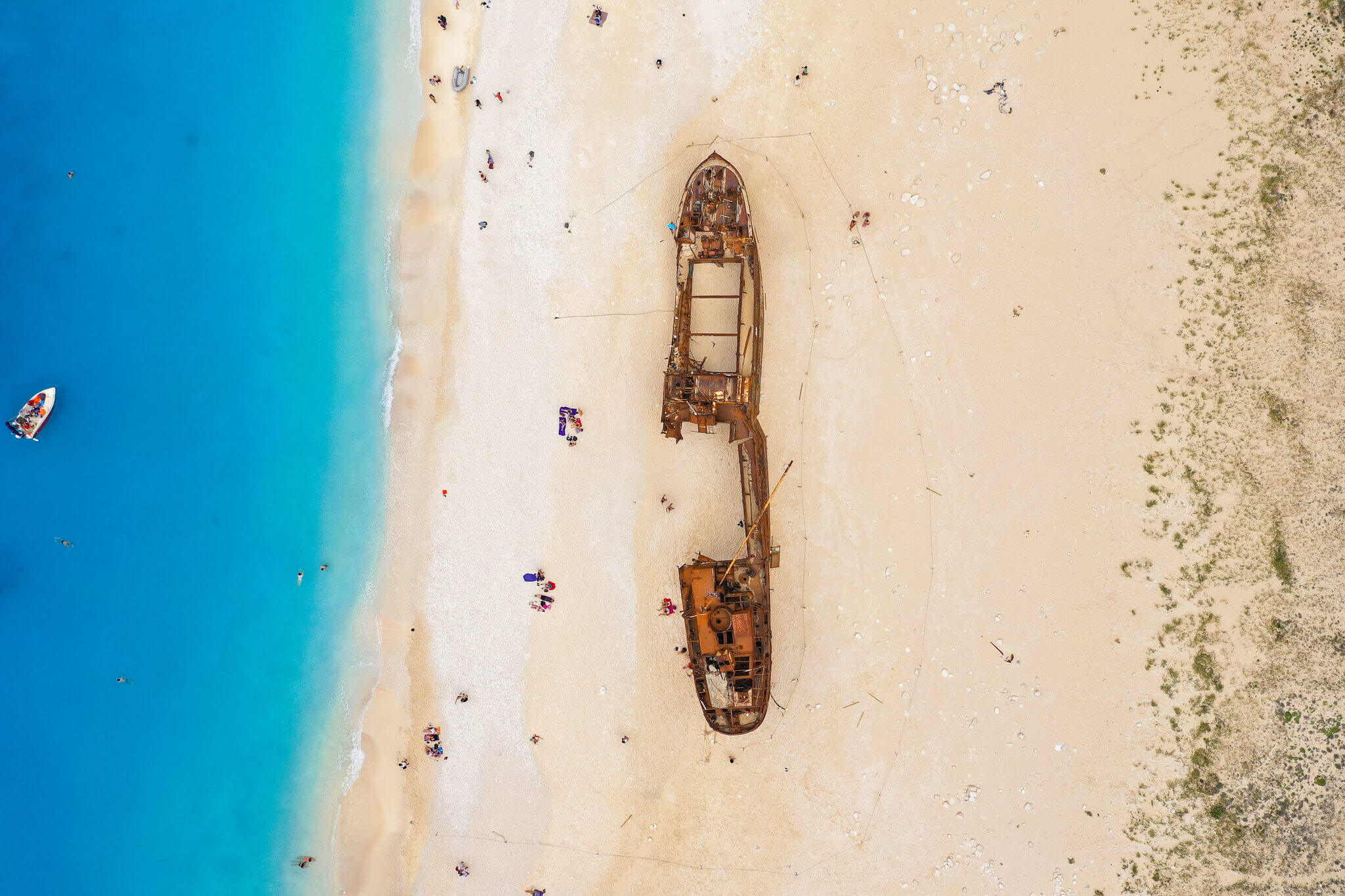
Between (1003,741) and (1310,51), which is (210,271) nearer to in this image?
(1003,741)

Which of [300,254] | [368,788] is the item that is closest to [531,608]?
[368,788]

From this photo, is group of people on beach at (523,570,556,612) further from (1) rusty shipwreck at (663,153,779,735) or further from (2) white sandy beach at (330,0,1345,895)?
(1) rusty shipwreck at (663,153,779,735)

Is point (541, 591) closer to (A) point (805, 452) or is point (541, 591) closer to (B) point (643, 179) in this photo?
(A) point (805, 452)

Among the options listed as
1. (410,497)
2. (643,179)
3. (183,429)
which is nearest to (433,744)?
(410,497)

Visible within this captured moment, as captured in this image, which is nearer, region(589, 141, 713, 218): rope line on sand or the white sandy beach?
the white sandy beach

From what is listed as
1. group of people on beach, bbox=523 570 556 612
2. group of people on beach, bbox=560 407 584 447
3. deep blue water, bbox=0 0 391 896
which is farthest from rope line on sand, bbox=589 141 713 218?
group of people on beach, bbox=523 570 556 612

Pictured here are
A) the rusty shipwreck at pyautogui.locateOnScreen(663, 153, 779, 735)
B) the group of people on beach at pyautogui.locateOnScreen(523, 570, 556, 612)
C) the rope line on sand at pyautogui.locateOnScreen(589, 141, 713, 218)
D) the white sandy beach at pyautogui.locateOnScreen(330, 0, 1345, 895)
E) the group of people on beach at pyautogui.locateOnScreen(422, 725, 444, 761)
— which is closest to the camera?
the rusty shipwreck at pyautogui.locateOnScreen(663, 153, 779, 735)
